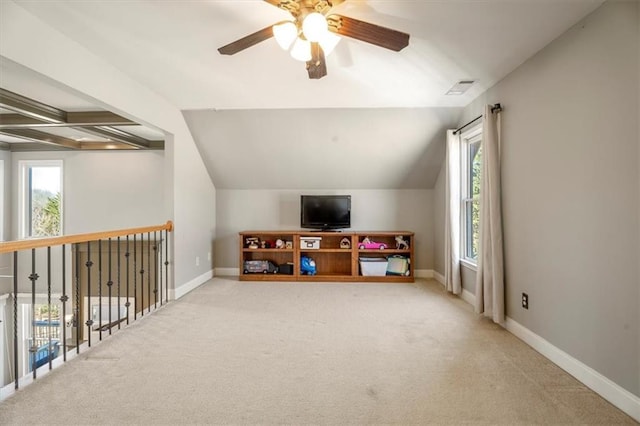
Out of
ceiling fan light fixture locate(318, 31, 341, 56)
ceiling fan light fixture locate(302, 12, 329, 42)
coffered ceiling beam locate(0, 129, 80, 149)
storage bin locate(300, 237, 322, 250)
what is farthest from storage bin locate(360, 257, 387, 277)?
coffered ceiling beam locate(0, 129, 80, 149)

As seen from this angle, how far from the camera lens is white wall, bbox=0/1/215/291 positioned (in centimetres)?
201

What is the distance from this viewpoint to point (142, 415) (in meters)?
1.68

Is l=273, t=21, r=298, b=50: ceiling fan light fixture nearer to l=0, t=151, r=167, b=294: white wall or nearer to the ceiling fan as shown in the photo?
the ceiling fan

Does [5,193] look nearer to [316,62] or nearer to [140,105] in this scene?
[140,105]

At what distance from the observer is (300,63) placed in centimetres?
270

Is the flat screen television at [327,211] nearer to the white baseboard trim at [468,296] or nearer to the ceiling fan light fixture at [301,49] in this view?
the white baseboard trim at [468,296]

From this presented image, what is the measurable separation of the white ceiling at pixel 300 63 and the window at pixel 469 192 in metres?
0.44

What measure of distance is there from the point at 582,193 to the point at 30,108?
516 centimetres

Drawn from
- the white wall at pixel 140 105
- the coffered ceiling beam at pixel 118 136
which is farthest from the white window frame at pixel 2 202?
the white wall at pixel 140 105

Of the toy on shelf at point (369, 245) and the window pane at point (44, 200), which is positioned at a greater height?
the window pane at point (44, 200)

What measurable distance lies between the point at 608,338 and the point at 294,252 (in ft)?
12.0

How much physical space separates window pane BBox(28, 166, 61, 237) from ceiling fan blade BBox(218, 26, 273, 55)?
5.40m

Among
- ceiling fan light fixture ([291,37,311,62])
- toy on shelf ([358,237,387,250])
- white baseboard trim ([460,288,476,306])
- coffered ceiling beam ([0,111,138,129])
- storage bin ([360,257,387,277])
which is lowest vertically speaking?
white baseboard trim ([460,288,476,306])

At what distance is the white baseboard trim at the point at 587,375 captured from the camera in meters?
1.71
